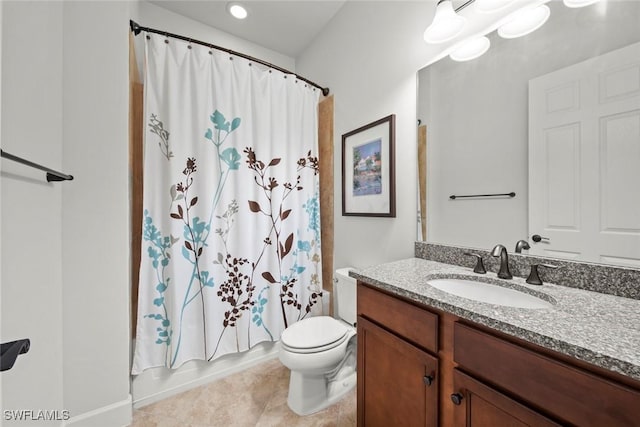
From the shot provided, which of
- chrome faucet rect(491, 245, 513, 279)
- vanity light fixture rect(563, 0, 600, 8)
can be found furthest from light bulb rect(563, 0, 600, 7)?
chrome faucet rect(491, 245, 513, 279)

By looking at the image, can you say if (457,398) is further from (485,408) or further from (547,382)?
(547,382)

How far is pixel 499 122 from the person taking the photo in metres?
1.13

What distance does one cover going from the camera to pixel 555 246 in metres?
0.97

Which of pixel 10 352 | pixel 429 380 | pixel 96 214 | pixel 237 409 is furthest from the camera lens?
pixel 237 409

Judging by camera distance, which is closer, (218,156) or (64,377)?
(64,377)

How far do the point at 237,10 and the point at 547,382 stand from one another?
2.57 metres

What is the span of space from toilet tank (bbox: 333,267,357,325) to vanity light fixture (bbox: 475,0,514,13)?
1.49 m

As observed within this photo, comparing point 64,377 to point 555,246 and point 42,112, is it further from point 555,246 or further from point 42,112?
point 555,246

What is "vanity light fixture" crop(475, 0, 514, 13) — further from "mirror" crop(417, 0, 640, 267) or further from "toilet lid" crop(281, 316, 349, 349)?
"toilet lid" crop(281, 316, 349, 349)

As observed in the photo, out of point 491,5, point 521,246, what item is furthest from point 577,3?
point 521,246

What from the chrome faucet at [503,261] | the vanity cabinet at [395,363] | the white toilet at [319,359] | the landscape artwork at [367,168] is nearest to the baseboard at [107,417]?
the white toilet at [319,359]

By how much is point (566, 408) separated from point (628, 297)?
549mm

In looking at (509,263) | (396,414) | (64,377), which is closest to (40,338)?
(64,377)

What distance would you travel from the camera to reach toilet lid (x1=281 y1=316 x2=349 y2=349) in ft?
4.46
